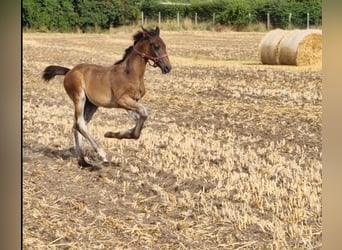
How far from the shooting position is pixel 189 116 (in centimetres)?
432

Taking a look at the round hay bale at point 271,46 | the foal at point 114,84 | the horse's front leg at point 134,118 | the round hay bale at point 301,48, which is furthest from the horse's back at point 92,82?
the round hay bale at point 301,48

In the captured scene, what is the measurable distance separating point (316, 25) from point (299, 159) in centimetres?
68

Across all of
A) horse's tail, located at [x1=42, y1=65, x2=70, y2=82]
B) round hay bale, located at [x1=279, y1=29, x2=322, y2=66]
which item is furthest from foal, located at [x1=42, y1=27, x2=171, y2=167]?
round hay bale, located at [x1=279, y1=29, x2=322, y2=66]

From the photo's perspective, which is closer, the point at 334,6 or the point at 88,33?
the point at 334,6

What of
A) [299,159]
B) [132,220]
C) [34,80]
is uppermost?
[34,80]

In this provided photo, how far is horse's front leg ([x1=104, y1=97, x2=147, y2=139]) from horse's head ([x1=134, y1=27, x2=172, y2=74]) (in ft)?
0.76

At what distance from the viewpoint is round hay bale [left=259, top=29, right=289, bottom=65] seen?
4.27m

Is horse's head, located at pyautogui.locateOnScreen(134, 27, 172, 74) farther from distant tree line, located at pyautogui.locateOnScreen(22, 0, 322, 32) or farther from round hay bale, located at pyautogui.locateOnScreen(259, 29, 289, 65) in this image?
round hay bale, located at pyautogui.locateOnScreen(259, 29, 289, 65)

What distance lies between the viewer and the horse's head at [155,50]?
4289 mm

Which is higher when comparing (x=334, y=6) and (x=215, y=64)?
(x=334, y=6)

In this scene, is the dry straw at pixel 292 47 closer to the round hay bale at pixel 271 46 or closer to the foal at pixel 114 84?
the round hay bale at pixel 271 46

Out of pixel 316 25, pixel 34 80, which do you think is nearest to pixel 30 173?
pixel 34 80

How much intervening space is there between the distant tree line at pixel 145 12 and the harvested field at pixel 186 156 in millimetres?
68

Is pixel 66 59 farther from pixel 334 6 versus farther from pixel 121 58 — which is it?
pixel 334 6
